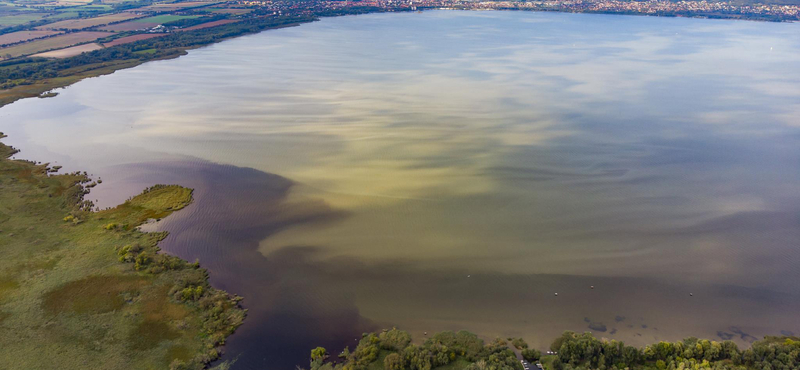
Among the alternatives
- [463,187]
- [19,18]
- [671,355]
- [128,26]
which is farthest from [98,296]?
[19,18]

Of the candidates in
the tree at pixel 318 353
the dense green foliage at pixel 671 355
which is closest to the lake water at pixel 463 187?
the tree at pixel 318 353

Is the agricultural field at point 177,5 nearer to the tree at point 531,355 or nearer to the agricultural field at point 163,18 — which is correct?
the agricultural field at point 163,18

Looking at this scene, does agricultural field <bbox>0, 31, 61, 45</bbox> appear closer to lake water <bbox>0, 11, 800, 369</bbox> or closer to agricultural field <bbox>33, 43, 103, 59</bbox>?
agricultural field <bbox>33, 43, 103, 59</bbox>

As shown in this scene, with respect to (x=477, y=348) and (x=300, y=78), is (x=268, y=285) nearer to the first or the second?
(x=477, y=348)

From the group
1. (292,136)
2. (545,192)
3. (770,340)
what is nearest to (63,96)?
(292,136)

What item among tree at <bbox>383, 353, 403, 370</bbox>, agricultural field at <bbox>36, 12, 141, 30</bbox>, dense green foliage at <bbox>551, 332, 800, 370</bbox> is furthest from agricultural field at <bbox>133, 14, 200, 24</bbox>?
dense green foliage at <bbox>551, 332, 800, 370</bbox>

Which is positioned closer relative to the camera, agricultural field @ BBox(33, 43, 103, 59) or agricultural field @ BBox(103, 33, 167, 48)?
agricultural field @ BBox(33, 43, 103, 59)
